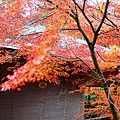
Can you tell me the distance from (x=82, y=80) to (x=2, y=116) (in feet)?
12.1

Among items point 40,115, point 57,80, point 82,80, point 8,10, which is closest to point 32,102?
point 40,115

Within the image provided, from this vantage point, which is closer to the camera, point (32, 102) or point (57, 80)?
point (32, 102)

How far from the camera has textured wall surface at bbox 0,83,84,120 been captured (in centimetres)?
725

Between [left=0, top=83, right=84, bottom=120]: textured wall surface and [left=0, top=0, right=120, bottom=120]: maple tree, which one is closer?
[left=0, top=0, right=120, bottom=120]: maple tree

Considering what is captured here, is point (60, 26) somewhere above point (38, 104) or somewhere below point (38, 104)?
above

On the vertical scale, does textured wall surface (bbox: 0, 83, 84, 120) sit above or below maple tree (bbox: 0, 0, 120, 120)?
below

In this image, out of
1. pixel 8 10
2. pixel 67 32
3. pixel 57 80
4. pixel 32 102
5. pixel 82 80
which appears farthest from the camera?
pixel 82 80

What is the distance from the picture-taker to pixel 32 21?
254 inches

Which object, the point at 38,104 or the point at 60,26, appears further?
the point at 38,104

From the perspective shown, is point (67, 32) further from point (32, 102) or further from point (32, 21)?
point (32, 102)

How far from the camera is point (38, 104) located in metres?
8.23

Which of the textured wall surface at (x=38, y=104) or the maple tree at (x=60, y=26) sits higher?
the maple tree at (x=60, y=26)

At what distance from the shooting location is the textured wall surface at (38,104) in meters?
7.25

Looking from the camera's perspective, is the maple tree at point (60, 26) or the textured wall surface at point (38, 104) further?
the textured wall surface at point (38, 104)
